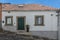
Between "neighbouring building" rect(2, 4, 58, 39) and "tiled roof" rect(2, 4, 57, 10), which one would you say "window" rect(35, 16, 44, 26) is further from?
"tiled roof" rect(2, 4, 57, 10)

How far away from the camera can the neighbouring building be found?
14.2 meters

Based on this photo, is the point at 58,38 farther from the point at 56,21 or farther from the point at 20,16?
the point at 20,16

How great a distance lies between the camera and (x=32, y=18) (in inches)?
564

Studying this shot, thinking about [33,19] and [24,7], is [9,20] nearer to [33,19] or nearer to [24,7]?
[24,7]

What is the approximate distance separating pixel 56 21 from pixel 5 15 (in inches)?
129

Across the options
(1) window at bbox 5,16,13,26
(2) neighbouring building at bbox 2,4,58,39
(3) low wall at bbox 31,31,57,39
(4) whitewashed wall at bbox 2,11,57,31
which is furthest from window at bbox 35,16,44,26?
(1) window at bbox 5,16,13,26

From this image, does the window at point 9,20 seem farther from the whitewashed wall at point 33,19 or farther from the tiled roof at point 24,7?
the tiled roof at point 24,7

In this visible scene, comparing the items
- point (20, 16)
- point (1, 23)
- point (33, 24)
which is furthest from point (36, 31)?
point (1, 23)

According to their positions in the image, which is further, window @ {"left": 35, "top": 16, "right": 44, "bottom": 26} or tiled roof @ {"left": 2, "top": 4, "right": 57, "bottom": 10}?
window @ {"left": 35, "top": 16, "right": 44, "bottom": 26}

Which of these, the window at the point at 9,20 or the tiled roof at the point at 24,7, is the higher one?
the tiled roof at the point at 24,7

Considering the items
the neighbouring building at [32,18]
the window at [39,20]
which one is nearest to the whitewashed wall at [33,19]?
the neighbouring building at [32,18]

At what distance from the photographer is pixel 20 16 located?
47.1 ft

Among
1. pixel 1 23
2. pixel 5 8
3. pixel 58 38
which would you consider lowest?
pixel 58 38

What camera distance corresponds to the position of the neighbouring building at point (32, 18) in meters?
14.2
